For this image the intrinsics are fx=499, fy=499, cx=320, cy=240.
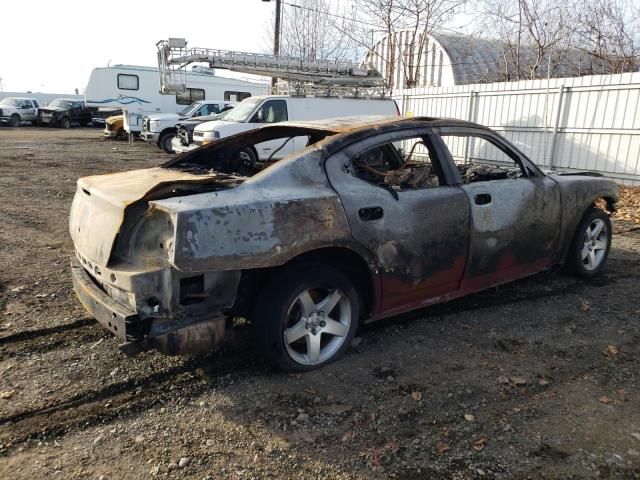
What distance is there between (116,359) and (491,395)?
8.24 feet

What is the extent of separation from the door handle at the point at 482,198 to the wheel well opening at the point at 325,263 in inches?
45.4

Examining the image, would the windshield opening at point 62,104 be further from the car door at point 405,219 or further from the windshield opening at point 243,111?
the car door at point 405,219

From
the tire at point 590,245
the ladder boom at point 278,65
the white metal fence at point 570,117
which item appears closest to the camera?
the tire at point 590,245

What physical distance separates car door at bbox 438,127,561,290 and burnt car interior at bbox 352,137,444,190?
19 centimetres

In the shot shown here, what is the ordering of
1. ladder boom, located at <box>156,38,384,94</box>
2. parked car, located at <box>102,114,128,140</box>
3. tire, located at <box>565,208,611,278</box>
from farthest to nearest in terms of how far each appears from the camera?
parked car, located at <box>102,114,128,140</box> < ladder boom, located at <box>156,38,384,94</box> < tire, located at <box>565,208,611,278</box>

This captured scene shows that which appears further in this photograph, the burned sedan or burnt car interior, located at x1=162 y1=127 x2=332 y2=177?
burnt car interior, located at x1=162 y1=127 x2=332 y2=177

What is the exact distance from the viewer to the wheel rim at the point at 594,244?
5.11m

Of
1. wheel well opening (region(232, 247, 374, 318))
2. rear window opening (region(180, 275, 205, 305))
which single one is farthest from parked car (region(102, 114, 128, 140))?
rear window opening (region(180, 275, 205, 305))

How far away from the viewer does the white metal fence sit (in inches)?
424

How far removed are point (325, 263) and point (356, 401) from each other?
899 mm

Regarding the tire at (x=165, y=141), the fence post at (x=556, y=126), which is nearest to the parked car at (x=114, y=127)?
the tire at (x=165, y=141)

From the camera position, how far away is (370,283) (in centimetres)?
348

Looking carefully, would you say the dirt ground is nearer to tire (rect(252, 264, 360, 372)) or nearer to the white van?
tire (rect(252, 264, 360, 372))

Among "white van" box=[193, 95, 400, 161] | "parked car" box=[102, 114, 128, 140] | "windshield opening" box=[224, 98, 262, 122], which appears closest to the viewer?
"white van" box=[193, 95, 400, 161]
